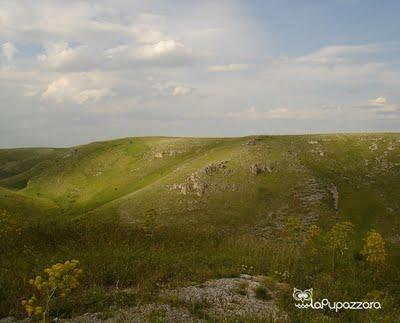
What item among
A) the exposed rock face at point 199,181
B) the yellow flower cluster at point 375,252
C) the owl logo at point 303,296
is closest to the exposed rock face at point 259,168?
the exposed rock face at point 199,181

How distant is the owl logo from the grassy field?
0.36m

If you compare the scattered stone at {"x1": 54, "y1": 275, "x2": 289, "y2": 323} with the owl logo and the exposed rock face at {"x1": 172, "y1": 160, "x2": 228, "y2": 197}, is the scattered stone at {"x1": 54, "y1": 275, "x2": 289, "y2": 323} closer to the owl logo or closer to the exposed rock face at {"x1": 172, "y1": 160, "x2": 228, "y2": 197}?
the owl logo

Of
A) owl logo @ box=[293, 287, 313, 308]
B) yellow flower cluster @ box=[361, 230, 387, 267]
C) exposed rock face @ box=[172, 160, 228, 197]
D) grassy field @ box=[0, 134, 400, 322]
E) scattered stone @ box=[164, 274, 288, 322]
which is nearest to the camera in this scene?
scattered stone @ box=[164, 274, 288, 322]

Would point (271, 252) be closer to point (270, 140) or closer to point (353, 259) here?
point (353, 259)

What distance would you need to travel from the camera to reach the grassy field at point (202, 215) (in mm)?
15195

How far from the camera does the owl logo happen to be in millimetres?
13430

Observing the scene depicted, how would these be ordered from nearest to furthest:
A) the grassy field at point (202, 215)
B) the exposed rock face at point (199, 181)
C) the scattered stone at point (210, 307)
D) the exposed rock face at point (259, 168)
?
the scattered stone at point (210, 307) < the grassy field at point (202, 215) < the exposed rock face at point (199, 181) < the exposed rock face at point (259, 168)

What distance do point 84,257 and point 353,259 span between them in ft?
47.2

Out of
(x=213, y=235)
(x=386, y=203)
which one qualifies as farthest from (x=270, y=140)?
(x=213, y=235)

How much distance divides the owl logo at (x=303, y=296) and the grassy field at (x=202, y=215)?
360mm

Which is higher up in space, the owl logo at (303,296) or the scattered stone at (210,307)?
the scattered stone at (210,307)

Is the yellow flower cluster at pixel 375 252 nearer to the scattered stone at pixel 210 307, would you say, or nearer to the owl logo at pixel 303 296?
the owl logo at pixel 303 296

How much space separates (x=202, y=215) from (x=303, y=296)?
45.9 metres

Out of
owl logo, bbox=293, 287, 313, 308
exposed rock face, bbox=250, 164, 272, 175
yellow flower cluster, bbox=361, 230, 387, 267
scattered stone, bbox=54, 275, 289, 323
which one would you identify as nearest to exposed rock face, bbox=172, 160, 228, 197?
exposed rock face, bbox=250, 164, 272, 175
